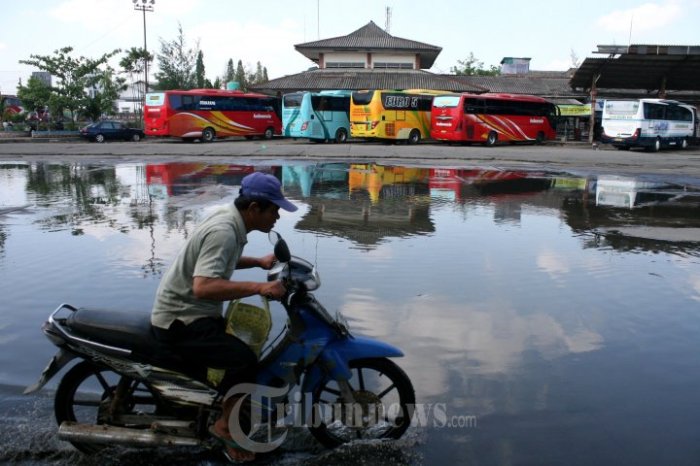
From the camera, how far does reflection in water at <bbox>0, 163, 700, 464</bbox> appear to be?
377 cm

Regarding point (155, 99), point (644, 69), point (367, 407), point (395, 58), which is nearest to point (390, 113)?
point (155, 99)

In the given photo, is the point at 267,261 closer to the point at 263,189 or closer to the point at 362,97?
the point at 263,189

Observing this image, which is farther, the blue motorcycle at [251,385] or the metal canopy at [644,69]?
the metal canopy at [644,69]

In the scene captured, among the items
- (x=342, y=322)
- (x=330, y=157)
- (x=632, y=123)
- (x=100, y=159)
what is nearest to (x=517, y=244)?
(x=342, y=322)

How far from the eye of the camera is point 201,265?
2879 mm

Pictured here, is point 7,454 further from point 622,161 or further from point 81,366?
point 622,161

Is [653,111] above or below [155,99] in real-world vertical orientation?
below

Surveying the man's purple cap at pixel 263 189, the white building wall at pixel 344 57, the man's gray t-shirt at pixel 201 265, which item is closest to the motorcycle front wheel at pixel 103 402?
the man's gray t-shirt at pixel 201 265

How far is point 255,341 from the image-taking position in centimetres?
311

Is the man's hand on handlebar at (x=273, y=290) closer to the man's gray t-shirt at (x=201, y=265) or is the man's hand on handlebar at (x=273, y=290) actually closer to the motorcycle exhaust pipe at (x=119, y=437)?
the man's gray t-shirt at (x=201, y=265)

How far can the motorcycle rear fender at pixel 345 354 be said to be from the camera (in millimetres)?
3152

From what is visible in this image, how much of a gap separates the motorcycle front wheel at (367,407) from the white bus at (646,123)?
94.1 feet

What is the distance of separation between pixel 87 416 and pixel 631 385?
3191mm

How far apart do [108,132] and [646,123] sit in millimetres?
28186
